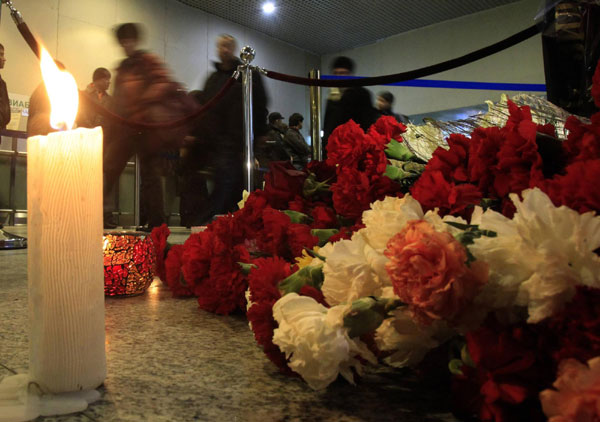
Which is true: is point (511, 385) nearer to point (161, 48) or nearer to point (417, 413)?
point (417, 413)

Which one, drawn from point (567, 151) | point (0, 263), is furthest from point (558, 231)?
point (0, 263)

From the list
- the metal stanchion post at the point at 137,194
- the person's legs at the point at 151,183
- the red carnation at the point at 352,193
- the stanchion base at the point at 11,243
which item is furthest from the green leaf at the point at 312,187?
the metal stanchion post at the point at 137,194

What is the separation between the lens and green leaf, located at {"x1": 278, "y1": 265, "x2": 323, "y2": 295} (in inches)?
23.0

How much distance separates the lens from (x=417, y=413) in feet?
1.79

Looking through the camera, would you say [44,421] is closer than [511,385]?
No

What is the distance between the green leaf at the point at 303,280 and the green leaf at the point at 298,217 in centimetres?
30

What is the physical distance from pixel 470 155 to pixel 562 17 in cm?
119

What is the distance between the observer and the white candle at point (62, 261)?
0.54 metres

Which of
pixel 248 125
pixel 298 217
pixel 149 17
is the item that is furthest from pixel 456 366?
pixel 149 17

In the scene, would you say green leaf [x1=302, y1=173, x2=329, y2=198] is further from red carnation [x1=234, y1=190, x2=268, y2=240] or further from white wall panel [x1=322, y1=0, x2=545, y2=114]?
white wall panel [x1=322, y1=0, x2=545, y2=114]

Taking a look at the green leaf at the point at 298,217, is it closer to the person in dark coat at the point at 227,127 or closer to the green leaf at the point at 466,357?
the green leaf at the point at 466,357

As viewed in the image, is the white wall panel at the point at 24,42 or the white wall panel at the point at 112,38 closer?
the white wall panel at the point at 24,42

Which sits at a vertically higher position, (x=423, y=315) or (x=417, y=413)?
(x=423, y=315)

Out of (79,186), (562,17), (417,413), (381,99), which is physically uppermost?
(381,99)
